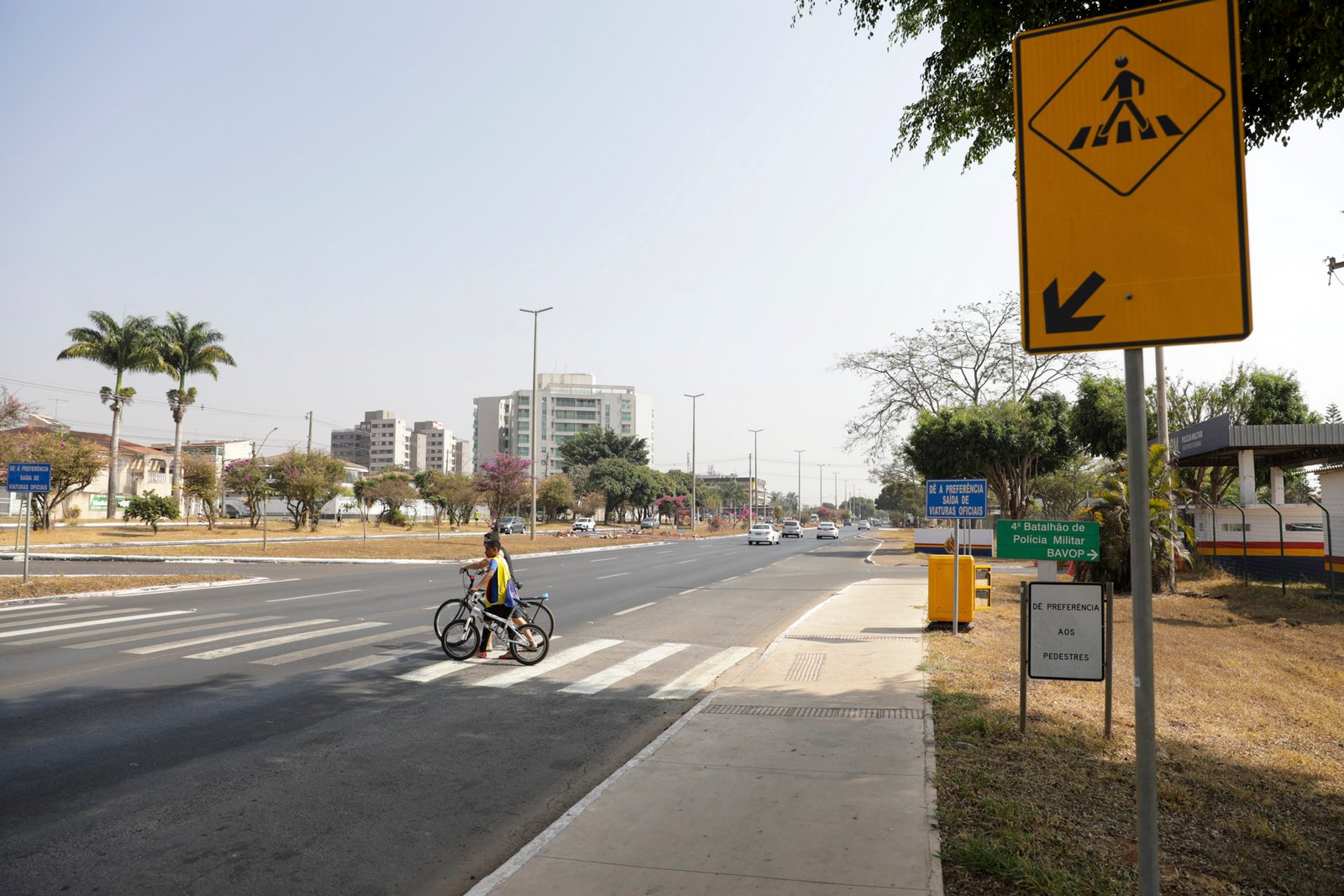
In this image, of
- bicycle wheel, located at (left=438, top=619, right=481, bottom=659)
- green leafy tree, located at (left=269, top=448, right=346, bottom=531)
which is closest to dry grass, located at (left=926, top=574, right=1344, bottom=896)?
bicycle wheel, located at (left=438, top=619, right=481, bottom=659)

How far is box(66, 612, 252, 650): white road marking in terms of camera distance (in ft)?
39.2

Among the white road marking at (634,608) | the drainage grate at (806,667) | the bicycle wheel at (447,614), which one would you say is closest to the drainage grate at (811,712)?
the drainage grate at (806,667)

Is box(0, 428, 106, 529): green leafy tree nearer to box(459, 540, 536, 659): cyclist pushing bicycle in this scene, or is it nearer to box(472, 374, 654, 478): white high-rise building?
box(459, 540, 536, 659): cyclist pushing bicycle

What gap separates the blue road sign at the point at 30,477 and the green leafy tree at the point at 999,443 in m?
33.6

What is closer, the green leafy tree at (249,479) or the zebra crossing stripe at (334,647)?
the zebra crossing stripe at (334,647)

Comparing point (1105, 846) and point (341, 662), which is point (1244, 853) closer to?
point (1105, 846)

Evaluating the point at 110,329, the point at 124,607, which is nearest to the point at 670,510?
the point at 110,329

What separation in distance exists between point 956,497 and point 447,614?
9.13 meters

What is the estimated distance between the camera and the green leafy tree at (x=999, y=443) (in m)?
39.0

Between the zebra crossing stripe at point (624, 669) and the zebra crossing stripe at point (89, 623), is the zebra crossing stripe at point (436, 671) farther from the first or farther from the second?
the zebra crossing stripe at point (89, 623)

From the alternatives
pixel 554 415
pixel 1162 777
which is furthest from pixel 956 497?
pixel 554 415

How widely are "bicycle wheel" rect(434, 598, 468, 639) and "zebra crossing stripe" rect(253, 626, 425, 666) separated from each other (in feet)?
1.12

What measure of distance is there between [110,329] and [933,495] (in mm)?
58712

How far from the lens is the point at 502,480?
48125mm
